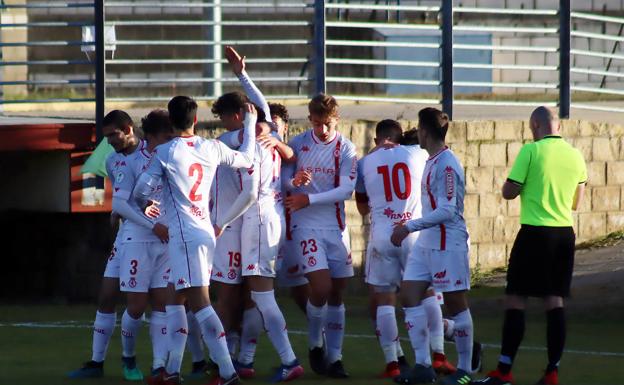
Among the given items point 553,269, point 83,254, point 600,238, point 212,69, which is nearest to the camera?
point 553,269

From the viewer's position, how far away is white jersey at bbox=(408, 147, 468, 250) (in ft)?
32.4

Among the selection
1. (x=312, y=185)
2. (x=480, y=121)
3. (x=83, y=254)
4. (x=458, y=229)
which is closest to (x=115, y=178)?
(x=312, y=185)

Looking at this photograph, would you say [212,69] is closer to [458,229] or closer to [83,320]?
[83,320]

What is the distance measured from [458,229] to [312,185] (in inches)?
49.6

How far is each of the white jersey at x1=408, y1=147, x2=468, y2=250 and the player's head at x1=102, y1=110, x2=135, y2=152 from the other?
214 centimetres

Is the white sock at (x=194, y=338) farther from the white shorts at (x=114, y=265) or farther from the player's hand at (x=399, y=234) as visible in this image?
the player's hand at (x=399, y=234)

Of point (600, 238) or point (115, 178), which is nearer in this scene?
point (115, 178)

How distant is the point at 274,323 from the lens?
10172 mm

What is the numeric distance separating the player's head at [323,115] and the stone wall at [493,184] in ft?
18.1

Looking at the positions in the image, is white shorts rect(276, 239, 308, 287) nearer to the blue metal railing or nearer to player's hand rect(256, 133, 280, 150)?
player's hand rect(256, 133, 280, 150)

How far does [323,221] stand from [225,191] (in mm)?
772

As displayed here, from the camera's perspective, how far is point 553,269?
9.92 metres

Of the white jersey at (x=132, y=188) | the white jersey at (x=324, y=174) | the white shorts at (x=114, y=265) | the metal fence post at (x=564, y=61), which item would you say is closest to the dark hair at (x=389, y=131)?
the white jersey at (x=324, y=174)

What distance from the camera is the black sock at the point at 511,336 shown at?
9883mm
